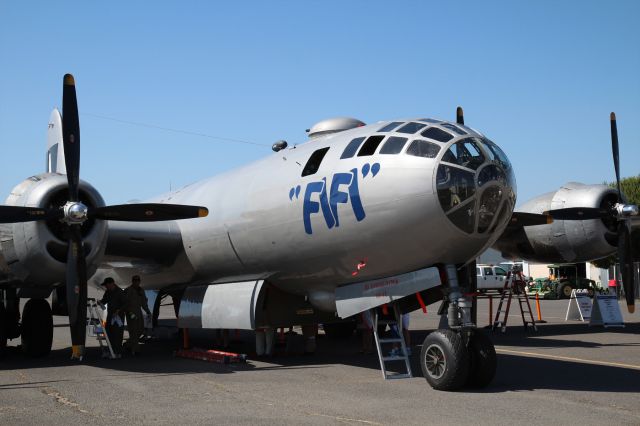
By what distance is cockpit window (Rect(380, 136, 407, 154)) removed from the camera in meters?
10.6

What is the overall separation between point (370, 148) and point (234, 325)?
461cm

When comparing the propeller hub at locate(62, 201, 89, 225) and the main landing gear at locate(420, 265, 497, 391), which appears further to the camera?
the propeller hub at locate(62, 201, 89, 225)

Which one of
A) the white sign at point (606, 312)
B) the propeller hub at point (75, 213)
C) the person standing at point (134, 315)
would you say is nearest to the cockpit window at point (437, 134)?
the propeller hub at point (75, 213)

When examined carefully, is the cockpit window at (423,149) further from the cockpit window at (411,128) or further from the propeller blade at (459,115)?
the propeller blade at (459,115)

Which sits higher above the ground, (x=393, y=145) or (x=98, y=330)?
(x=393, y=145)

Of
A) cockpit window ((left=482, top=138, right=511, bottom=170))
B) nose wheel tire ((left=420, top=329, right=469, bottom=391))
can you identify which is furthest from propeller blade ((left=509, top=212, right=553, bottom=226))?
nose wheel tire ((left=420, top=329, right=469, bottom=391))

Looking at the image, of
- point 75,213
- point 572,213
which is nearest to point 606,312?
point 572,213

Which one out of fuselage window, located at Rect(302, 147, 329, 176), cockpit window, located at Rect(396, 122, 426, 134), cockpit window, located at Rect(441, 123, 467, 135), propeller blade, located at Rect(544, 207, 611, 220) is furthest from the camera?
propeller blade, located at Rect(544, 207, 611, 220)

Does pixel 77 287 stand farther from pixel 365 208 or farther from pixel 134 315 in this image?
pixel 365 208

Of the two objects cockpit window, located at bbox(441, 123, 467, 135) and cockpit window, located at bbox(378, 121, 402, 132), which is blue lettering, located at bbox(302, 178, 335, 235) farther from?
cockpit window, located at bbox(441, 123, 467, 135)

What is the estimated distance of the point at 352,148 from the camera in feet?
37.3

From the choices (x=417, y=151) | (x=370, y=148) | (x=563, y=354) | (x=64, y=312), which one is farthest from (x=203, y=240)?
(x=563, y=354)

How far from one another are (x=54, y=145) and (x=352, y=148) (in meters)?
9.95

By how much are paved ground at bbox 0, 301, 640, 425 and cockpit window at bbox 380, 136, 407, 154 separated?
11.5 feet
